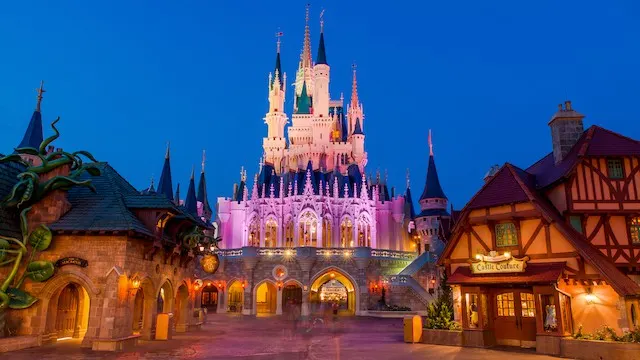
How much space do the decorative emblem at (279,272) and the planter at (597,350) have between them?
31297 mm

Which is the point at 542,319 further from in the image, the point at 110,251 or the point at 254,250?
the point at 254,250

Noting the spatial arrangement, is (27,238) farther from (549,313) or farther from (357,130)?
(357,130)

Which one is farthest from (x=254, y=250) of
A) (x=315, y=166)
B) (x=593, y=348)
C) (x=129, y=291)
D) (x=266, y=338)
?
(x=593, y=348)

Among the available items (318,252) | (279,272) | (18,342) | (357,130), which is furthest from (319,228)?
(18,342)

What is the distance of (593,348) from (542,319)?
80.5 inches

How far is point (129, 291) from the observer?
1897 centimetres

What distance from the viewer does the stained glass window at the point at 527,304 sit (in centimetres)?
1895

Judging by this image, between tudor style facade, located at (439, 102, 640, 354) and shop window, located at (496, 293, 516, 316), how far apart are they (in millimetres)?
40

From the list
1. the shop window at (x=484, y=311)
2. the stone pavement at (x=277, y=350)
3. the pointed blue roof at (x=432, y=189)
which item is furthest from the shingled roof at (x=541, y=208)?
the pointed blue roof at (x=432, y=189)

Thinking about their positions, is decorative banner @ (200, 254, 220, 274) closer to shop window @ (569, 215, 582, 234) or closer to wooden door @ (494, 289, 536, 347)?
wooden door @ (494, 289, 536, 347)

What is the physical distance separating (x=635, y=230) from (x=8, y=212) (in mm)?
24993

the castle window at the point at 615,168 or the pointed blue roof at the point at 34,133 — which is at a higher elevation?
the pointed blue roof at the point at 34,133

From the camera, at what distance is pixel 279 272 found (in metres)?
45.6

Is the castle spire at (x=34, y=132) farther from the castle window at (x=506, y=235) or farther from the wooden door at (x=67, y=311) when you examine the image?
the castle window at (x=506, y=235)
